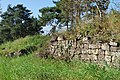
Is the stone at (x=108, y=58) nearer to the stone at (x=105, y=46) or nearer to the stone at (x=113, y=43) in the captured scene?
the stone at (x=105, y=46)

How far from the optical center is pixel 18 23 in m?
30.5

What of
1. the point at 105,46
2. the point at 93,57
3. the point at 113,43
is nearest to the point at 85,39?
the point at 93,57

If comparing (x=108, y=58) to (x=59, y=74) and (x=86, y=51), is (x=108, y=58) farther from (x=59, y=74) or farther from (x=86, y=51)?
(x=59, y=74)

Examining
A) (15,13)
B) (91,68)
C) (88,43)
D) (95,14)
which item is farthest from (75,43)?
(15,13)

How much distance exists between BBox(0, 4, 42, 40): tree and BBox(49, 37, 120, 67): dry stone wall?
63.1 ft

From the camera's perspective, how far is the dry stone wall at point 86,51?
9050 millimetres

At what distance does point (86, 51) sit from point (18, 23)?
21104 mm

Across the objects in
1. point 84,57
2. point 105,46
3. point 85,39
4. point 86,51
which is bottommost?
point 84,57

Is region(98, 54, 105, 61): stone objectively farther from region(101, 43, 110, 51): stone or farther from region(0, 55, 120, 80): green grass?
region(0, 55, 120, 80): green grass

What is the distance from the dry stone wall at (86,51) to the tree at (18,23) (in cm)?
1924

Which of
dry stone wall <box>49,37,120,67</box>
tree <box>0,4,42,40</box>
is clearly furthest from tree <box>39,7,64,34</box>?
dry stone wall <box>49,37,120,67</box>

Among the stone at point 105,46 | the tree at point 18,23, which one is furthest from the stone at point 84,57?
the tree at point 18,23

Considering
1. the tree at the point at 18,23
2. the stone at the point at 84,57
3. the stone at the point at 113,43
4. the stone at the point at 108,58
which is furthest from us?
the tree at the point at 18,23

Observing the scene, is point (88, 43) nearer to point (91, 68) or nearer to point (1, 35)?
point (91, 68)
